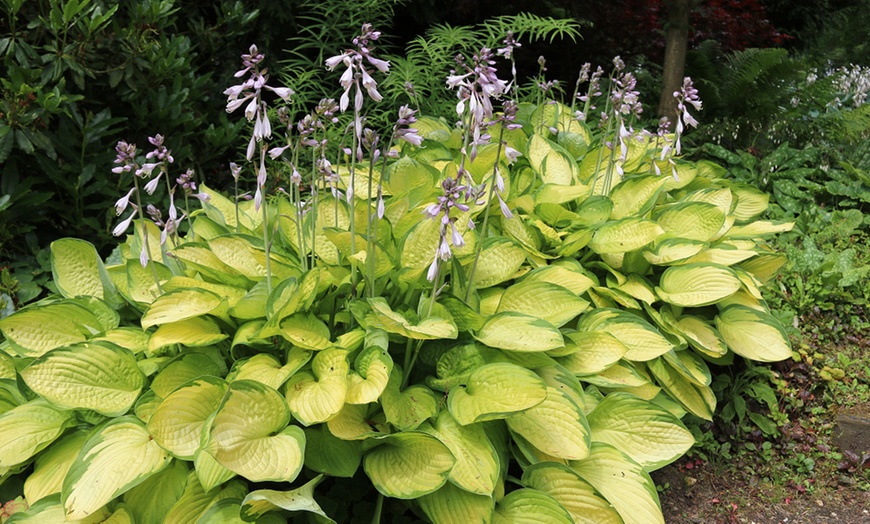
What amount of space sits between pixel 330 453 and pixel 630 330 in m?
1.24

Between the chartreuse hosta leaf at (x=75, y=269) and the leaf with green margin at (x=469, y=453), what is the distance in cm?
144

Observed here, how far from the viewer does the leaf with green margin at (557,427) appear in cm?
215

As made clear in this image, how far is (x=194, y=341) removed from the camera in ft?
7.26

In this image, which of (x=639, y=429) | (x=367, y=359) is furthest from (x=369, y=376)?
(x=639, y=429)

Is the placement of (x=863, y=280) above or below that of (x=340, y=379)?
below

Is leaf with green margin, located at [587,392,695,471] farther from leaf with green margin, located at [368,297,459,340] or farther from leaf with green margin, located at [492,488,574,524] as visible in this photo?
leaf with green margin, located at [368,297,459,340]

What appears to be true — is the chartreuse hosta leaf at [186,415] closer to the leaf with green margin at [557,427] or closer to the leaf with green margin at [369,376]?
the leaf with green margin at [369,376]

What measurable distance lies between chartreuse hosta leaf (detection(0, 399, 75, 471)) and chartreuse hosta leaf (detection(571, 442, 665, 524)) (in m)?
1.62

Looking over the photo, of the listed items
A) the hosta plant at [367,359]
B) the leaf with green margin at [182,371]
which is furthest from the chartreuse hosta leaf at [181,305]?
the leaf with green margin at [182,371]

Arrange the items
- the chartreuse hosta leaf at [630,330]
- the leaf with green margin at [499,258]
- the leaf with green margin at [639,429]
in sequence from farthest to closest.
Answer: the leaf with green margin at [499,258] < the chartreuse hosta leaf at [630,330] < the leaf with green margin at [639,429]

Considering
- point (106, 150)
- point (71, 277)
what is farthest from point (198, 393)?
point (106, 150)

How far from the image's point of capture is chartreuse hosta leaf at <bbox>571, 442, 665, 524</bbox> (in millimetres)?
2195

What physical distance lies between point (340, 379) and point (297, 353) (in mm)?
269

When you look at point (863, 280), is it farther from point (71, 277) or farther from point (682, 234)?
point (71, 277)
